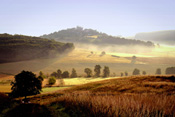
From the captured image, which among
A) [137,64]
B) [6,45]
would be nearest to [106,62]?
[137,64]

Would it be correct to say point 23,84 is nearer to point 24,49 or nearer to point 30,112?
point 30,112

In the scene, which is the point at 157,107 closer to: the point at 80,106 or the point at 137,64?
the point at 80,106

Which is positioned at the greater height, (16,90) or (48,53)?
(48,53)

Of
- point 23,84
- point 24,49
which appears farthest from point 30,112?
point 24,49

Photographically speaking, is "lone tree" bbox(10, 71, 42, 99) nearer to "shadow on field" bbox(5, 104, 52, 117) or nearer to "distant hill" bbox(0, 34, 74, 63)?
"shadow on field" bbox(5, 104, 52, 117)

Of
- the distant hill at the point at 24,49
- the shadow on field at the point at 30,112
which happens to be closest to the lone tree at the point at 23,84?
the shadow on field at the point at 30,112

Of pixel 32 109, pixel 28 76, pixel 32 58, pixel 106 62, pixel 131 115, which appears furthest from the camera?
pixel 106 62

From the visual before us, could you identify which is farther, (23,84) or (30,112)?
(23,84)

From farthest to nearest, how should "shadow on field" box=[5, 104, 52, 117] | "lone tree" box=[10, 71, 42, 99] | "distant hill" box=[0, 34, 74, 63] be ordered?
"distant hill" box=[0, 34, 74, 63]
"lone tree" box=[10, 71, 42, 99]
"shadow on field" box=[5, 104, 52, 117]

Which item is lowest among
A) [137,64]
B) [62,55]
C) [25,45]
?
[137,64]

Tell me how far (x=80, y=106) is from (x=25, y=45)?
529 feet

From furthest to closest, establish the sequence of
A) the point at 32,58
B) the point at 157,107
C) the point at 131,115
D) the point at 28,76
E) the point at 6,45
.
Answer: the point at 32,58
the point at 6,45
the point at 28,76
the point at 157,107
the point at 131,115

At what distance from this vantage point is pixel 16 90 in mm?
20875

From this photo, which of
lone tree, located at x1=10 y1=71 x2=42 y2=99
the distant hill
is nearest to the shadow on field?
lone tree, located at x1=10 y1=71 x2=42 y2=99
